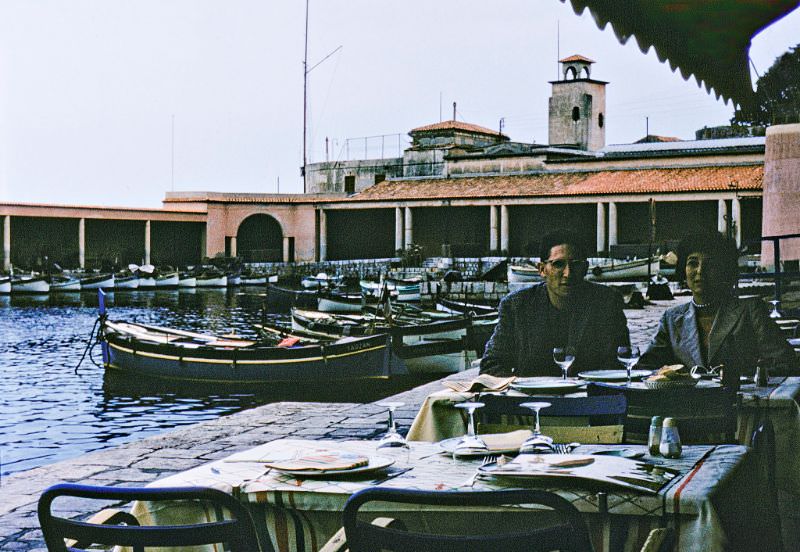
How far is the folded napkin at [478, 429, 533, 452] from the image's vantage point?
2.87 meters

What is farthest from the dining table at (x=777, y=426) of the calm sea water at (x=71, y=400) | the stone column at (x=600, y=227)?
the stone column at (x=600, y=227)

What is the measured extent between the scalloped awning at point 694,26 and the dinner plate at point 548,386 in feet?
9.15

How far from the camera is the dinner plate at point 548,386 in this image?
4035 millimetres

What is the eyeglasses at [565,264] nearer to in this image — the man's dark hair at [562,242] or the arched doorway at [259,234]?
the man's dark hair at [562,242]

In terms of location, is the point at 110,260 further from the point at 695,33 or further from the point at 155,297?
the point at 695,33

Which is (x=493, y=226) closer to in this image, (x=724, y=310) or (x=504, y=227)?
(x=504, y=227)

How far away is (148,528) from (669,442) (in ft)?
4.32

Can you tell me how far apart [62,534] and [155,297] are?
3731 cm

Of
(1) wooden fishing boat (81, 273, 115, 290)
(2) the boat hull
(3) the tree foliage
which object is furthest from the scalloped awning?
(1) wooden fishing boat (81, 273, 115, 290)

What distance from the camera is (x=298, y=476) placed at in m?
2.57

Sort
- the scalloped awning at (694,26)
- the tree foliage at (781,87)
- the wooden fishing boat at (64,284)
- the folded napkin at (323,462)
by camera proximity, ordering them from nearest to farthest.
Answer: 1. the scalloped awning at (694,26)
2. the tree foliage at (781,87)
3. the folded napkin at (323,462)
4. the wooden fishing boat at (64,284)

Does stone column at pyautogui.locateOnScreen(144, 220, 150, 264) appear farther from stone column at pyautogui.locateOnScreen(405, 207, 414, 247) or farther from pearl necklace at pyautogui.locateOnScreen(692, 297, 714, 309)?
pearl necklace at pyautogui.locateOnScreen(692, 297, 714, 309)

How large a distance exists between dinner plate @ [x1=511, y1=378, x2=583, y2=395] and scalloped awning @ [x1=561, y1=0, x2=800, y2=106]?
279 centimetres

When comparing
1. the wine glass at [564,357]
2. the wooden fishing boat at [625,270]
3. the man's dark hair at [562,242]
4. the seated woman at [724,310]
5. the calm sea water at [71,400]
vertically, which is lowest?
the calm sea water at [71,400]
